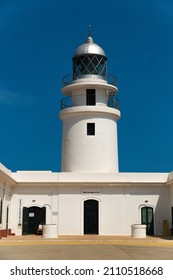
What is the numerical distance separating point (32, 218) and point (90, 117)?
27.5 feet

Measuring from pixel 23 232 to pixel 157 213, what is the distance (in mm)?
9200

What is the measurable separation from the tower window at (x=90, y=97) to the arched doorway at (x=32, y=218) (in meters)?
8.62

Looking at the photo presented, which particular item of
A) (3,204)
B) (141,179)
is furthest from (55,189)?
(141,179)

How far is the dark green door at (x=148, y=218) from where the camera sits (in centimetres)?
2852

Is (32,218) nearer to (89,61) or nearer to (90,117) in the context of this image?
(90,117)

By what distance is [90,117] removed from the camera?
30.8 m

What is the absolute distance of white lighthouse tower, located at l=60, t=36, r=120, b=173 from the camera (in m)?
30.2

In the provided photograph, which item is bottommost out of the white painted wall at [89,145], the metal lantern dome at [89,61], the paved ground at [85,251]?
the paved ground at [85,251]

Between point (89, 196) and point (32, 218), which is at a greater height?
point (89, 196)

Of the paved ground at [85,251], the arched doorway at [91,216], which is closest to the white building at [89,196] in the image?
the arched doorway at [91,216]

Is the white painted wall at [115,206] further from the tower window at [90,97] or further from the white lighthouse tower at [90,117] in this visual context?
the tower window at [90,97]

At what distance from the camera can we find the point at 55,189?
94.6 feet

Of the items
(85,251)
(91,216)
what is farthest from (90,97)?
(85,251)
